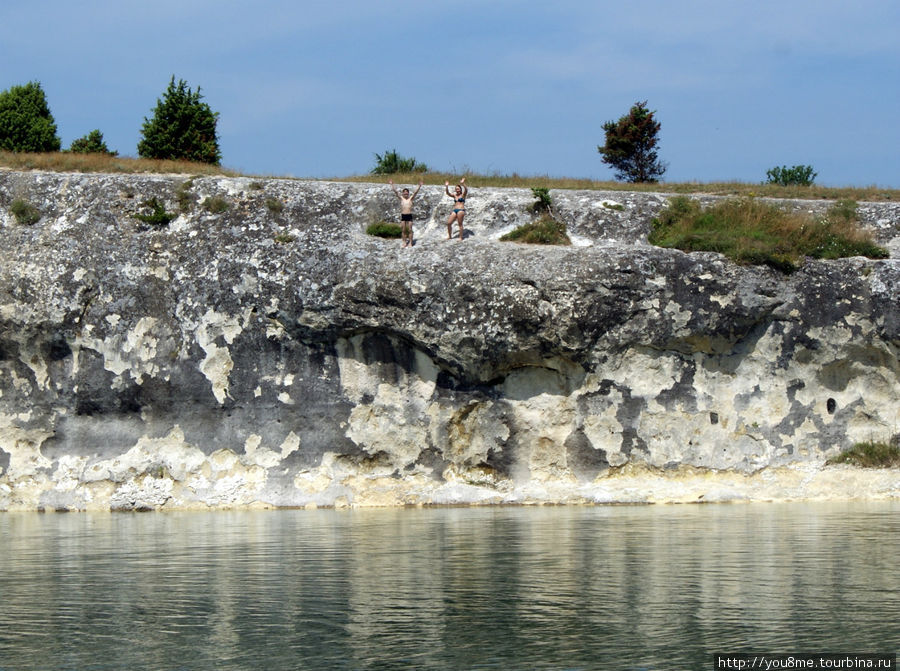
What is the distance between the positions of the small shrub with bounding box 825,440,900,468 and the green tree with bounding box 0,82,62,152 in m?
33.0

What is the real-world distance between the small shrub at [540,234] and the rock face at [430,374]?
1.13 meters

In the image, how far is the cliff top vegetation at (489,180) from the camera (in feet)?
105

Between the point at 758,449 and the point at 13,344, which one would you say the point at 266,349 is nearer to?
the point at 13,344

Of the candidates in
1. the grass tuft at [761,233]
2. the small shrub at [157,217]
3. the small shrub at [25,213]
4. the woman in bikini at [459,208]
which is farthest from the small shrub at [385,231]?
the small shrub at [25,213]

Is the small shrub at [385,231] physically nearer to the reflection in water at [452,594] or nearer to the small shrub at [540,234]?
the small shrub at [540,234]

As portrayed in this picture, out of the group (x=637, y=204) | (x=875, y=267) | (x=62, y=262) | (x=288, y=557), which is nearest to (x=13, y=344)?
(x=62, y=262)

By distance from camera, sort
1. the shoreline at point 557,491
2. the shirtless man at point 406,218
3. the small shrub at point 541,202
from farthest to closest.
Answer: the small shrub at point 541,202
the shirtless man at point 406,218
the shoreline at point 557,491

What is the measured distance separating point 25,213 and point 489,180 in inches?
528

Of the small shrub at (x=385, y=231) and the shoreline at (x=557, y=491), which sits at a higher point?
the small shrub at (x=385, y=231)

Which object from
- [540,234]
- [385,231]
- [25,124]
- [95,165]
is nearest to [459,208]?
[385,231]

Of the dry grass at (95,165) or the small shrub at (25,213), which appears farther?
the dry grass at (95,165)

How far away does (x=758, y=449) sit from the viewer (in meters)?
27.2

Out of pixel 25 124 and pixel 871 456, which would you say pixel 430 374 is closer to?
pixel 871 456

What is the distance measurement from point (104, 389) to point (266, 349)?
3.98 m
